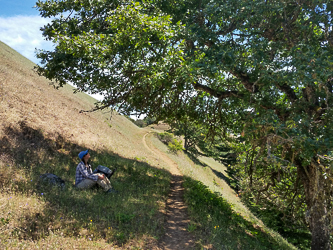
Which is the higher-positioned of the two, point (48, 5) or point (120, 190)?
point (48, 5)

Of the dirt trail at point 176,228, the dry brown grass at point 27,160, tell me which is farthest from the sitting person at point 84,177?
the dirt trail at point 176,228

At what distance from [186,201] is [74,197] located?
4896mm

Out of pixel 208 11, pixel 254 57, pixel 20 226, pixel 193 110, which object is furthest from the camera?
pixel 193 110

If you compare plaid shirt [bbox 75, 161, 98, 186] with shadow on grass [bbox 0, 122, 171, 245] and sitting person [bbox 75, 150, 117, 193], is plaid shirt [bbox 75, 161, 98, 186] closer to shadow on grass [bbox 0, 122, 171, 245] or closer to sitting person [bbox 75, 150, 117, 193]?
sitting person [bbox 75, 150, 117, 193]

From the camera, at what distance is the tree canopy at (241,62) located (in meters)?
7.25

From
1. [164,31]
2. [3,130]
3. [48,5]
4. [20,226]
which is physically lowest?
[20,226]

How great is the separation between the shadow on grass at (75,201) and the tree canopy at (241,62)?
3.31 m

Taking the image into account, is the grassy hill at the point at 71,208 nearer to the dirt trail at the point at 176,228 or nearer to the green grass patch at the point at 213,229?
the green grass patch at the point at 213,229

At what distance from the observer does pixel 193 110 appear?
1316 cm

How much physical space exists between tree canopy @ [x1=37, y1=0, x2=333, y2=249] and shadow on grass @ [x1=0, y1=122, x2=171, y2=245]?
10.8 feet

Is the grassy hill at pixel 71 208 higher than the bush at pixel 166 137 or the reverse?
the reverse

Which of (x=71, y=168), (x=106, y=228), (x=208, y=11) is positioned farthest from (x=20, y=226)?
(x=208, y=11)

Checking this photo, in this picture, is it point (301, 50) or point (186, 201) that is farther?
point (186, 201)

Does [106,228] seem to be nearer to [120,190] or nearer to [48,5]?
[120,190]
